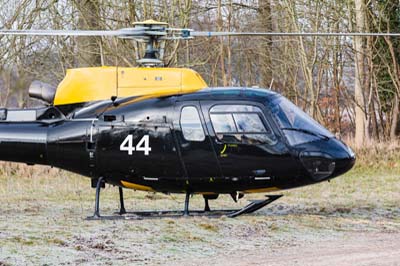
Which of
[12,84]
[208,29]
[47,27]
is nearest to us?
[12,84]

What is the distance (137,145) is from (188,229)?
4.84ft

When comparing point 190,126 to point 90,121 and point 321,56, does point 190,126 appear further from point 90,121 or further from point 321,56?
point 321,56

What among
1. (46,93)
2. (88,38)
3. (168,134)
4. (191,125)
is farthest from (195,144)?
(88,38)

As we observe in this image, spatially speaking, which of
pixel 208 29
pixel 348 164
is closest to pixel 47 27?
pixel 208 29

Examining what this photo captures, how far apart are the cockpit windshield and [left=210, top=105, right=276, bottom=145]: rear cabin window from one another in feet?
0.72

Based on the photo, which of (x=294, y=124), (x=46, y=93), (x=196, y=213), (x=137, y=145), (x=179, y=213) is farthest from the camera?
(x=179, y=213)

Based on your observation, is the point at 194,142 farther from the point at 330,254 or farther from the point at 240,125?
the point at 330,254

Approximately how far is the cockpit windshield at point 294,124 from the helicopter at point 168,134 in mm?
16

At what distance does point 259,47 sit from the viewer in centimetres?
3138

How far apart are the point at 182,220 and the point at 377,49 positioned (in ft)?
58.1

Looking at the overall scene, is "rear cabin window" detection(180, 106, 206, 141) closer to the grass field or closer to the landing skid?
the landing skid

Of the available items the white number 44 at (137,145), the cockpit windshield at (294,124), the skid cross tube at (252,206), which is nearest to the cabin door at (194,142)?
the white number 44 at (137,145)

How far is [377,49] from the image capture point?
28.1 metres

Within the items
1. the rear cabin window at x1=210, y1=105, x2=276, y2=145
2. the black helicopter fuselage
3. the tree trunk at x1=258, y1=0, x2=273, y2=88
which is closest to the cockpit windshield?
the black helicopter fuselage
